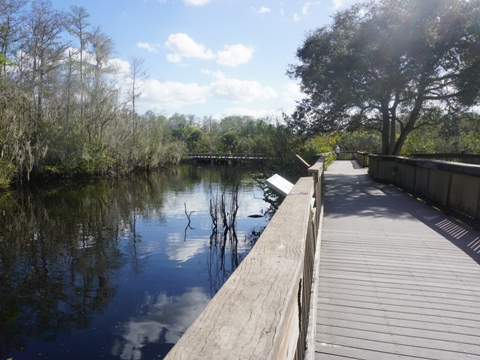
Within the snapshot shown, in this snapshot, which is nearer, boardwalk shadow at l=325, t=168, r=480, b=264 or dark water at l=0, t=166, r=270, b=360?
dark water at l=0, t=166, r=270, b=360

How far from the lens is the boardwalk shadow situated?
6596 millimetres

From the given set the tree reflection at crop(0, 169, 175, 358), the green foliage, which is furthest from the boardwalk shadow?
the green foliage

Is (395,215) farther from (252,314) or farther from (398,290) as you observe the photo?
(252,314)

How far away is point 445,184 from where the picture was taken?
8.56m

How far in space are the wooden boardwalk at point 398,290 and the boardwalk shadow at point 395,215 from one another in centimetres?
3

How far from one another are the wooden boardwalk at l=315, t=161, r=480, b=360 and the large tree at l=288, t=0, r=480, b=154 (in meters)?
10.4

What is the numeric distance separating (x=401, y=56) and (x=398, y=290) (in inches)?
581

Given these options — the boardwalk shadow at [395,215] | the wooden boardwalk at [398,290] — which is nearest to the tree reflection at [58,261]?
the wooden boardwalk at [398,290]

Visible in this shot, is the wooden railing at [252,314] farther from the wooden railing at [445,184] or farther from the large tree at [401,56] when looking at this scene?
the large tree at [401,56]

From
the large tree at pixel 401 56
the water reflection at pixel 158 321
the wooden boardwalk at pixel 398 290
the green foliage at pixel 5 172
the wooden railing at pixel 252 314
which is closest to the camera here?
the wooden railing at pixel 252 314

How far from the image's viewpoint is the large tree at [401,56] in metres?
15.2

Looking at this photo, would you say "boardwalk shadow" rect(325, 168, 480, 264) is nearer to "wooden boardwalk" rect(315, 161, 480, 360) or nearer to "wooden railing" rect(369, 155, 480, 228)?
"wooden boardwalk" rect(315, 161, 480, 360)

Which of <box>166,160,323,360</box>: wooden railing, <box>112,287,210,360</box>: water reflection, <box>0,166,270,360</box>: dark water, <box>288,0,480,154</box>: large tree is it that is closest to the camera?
<box>166,160,323,360</box>: wooden railing

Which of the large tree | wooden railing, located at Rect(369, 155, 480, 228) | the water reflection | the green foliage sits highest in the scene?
the large tree
